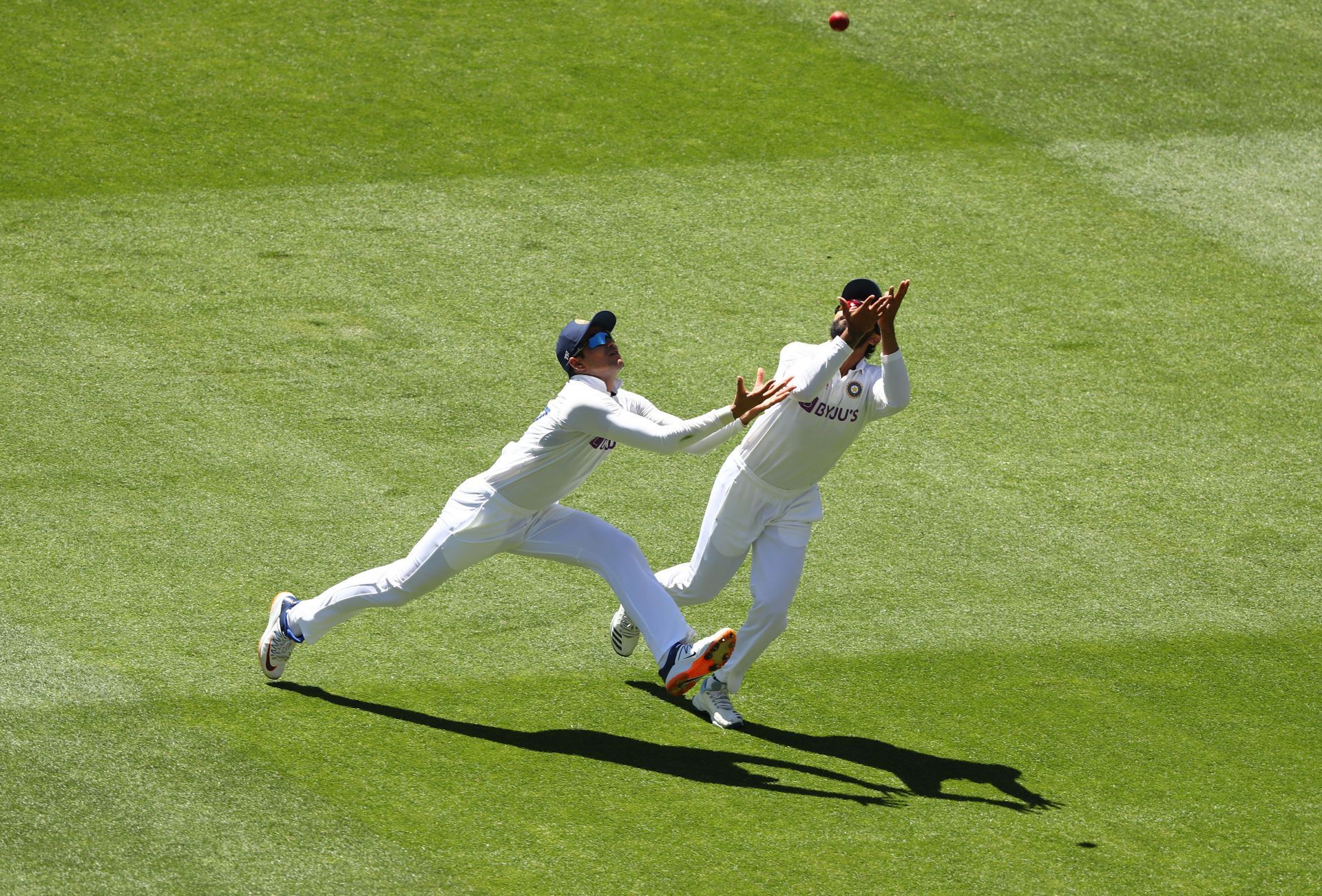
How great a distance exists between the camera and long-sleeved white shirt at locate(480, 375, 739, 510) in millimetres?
7934

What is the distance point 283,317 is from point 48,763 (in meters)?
6.20

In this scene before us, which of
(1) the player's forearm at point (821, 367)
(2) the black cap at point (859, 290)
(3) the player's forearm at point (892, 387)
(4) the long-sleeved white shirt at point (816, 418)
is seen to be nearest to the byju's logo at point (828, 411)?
(4) the long-sleeved white shirt at point (816, 418)

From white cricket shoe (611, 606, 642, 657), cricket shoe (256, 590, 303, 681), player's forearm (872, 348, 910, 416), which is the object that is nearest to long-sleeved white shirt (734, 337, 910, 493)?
player's forearm (872, 348, 910, 416)

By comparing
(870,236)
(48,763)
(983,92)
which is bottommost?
(48,763)

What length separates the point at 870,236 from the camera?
15320mm

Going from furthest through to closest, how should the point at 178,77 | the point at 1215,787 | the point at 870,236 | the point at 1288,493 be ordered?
the point at 178,77 → the point at 870,236 → the point at 1288,493 → the point at 1215,787

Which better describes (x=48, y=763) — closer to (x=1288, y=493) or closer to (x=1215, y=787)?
(x=1215, y=787)

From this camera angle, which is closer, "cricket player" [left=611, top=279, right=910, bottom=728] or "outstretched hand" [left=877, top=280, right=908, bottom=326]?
"outstretched hand" [left=877, top=280, right=908, bottom=326]

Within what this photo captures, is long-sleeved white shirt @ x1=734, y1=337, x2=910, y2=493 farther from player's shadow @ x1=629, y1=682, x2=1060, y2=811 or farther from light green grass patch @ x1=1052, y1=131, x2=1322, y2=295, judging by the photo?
light green grass patch @ x1=1052, y1=131, x2=1322, y2=295

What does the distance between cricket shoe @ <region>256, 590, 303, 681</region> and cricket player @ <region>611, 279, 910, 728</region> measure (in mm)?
1767

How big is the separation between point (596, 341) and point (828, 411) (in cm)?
125

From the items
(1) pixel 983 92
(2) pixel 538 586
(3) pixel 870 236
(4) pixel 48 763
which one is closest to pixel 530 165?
(3) pixel 870 236

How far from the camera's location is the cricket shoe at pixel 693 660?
788 cm

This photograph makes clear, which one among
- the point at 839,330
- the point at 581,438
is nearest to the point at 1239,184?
the point at 839,330
